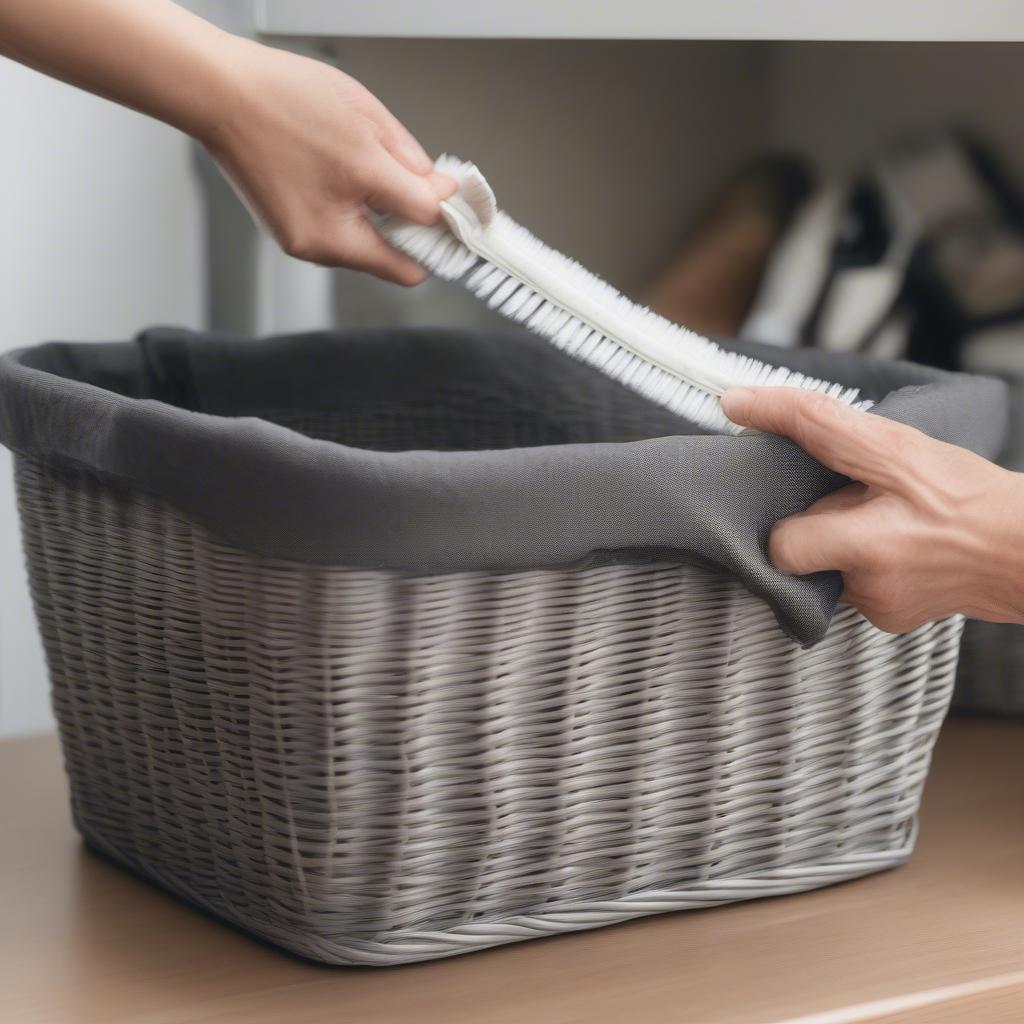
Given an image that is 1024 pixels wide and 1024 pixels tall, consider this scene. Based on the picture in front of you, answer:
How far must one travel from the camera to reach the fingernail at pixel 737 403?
56 cm

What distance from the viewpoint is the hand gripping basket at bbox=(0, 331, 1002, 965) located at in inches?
19.7

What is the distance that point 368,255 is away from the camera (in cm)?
63

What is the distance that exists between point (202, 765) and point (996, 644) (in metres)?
0.54

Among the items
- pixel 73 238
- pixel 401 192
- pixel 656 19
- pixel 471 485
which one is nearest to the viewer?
pixel 471 485

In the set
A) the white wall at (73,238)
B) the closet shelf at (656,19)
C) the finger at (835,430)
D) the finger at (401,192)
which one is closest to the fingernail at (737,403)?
the finger at (835,430)

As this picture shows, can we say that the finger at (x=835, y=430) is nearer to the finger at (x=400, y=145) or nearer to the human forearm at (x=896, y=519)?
the human forearm at (x=896, y=519)

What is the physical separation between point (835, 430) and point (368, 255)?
23 centimetres

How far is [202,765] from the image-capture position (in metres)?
0.58

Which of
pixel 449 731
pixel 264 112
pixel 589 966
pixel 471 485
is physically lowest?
pixel 589 966

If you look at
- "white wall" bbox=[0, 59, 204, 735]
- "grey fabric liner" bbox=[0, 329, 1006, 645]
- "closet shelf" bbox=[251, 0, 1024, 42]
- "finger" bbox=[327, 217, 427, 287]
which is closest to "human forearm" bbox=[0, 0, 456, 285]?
"finger" bbox=[327, 217, 427, 287]

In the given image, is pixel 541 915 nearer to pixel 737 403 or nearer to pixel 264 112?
pixel 737 403

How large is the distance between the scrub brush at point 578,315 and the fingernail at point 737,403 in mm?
35

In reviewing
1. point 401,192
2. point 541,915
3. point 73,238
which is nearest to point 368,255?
point 401,192

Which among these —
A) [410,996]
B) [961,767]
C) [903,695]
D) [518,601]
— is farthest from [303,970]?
[961,767]
